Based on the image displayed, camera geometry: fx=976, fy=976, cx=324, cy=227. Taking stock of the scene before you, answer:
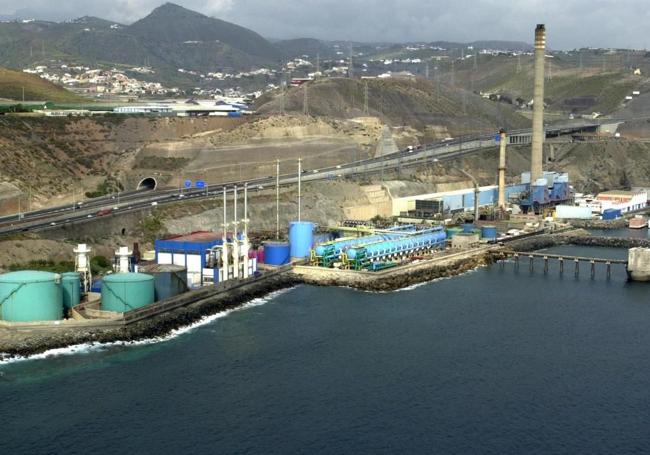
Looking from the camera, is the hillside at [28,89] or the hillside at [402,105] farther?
the hillside at [402,105]

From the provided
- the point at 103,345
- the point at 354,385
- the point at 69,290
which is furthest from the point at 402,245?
the point at 354,385

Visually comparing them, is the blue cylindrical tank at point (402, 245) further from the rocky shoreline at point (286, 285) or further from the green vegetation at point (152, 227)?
the green vegetation at point (152, 227)

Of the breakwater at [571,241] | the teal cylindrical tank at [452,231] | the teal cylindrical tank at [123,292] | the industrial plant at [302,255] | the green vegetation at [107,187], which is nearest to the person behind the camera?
the industrial plant at [302,255]

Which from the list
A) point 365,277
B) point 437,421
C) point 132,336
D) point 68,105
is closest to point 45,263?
point 132,336

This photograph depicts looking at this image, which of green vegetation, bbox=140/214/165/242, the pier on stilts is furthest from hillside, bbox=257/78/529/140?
the pier on stilts

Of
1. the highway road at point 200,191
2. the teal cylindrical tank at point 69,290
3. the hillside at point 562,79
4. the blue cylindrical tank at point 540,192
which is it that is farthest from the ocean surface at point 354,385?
the hillside at point 562,79

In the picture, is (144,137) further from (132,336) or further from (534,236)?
(132,336)
